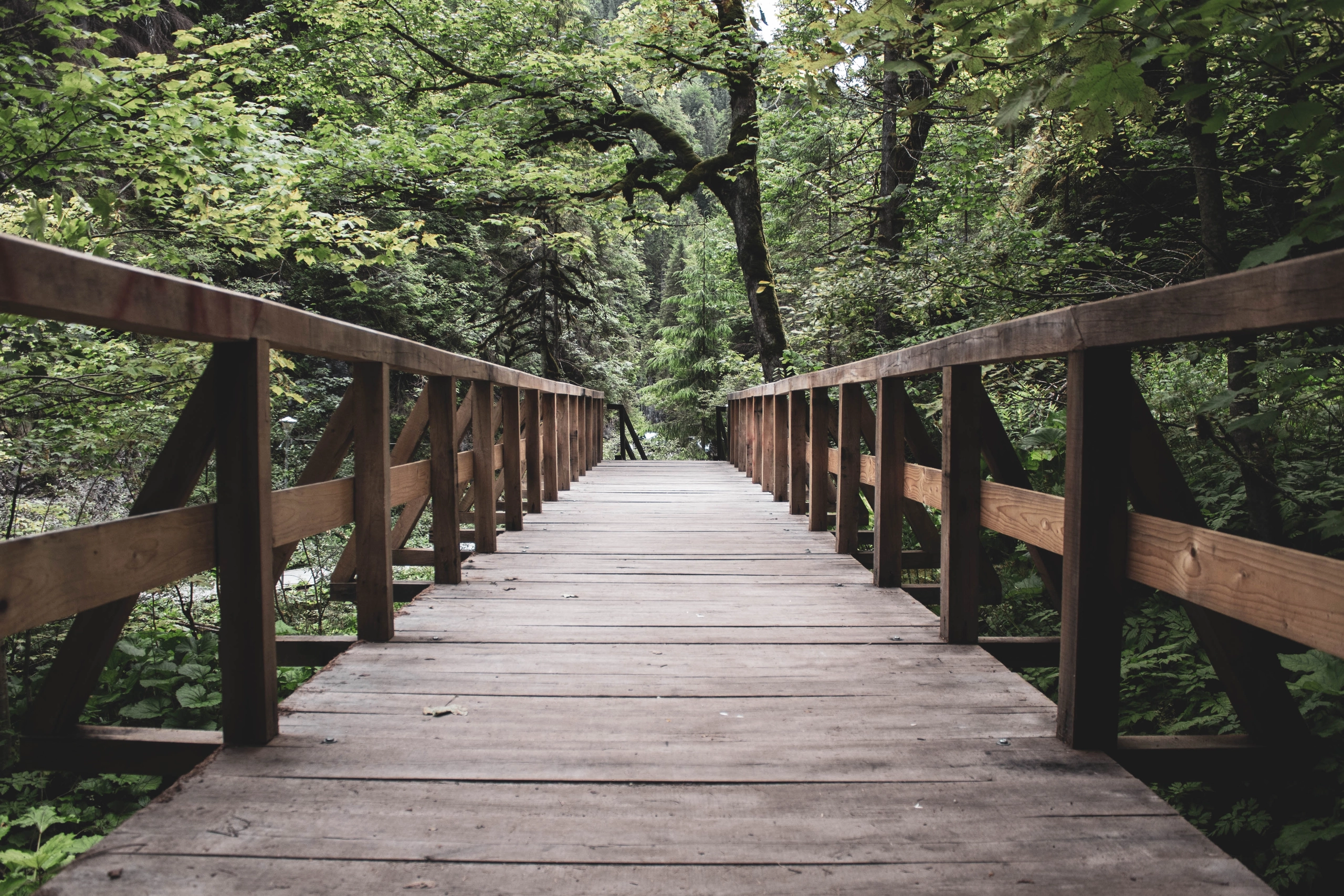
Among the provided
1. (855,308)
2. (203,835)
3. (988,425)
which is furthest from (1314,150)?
(855,308)

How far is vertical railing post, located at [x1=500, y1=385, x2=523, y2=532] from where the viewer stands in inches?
185

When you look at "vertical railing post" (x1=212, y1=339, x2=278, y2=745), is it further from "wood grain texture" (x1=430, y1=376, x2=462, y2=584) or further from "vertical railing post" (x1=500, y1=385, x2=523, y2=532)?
"vertical railing post" (x1=500, y1=385, x2=523, y2=532)

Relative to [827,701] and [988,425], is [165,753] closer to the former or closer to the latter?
[827,701]

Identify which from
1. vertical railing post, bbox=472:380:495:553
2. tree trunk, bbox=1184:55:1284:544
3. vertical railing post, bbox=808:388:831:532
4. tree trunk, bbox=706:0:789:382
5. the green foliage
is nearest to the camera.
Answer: tree trunk, bbox=1184:55:1284:544

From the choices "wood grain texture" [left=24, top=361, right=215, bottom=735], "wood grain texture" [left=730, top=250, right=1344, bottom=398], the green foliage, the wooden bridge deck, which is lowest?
the wooden bridge deck

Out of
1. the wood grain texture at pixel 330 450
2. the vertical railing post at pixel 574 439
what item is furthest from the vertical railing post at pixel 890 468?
the vertical railing post at pixel 574 439

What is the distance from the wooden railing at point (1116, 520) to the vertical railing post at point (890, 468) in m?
0.16

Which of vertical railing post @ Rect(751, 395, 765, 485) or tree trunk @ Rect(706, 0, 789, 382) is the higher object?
tree trunk @ Rect(706, 0, 789, 382)

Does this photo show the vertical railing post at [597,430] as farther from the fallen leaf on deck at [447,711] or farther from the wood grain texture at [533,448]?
the fallen leaf on deck at [447,711]

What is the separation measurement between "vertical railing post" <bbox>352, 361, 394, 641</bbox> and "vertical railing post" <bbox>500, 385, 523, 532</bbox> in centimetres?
209

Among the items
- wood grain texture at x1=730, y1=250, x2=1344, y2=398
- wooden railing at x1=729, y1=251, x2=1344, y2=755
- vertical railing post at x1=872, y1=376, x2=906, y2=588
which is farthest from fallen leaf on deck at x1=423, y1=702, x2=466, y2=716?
vertical railing post at x1=872, y1=376, x2=906, y2=588

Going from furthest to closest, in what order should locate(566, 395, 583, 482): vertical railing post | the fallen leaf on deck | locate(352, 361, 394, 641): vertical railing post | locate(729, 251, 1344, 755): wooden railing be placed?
locate(566, 395, 583, 482): vertical railing post < locate(352, 361, 394, 641): vertical railing post < the fallen leaf on deck < locate(729, 251, 1344, 755): wooden railing

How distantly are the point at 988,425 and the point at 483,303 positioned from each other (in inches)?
527

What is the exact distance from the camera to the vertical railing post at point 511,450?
4699 millimetres
